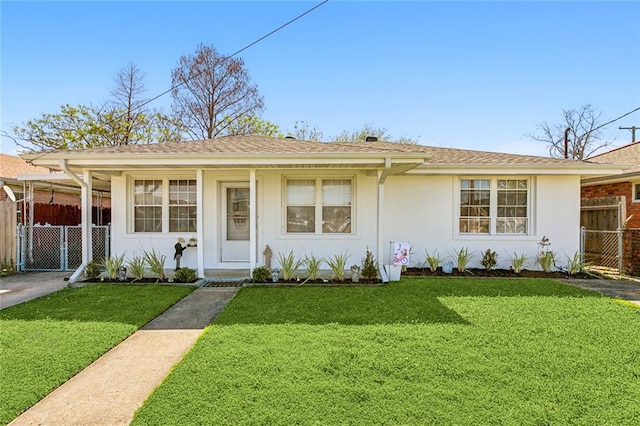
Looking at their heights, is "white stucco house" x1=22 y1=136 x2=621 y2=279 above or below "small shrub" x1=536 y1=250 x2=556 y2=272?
above

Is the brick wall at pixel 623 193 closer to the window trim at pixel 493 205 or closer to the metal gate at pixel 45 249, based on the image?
the window trim at pixel 493 205

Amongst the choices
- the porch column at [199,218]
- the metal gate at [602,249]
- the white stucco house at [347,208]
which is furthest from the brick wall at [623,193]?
the porch column at [199,218]

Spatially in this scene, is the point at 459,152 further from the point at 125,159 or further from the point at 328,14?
the point at 125,159

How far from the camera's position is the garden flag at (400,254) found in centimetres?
792

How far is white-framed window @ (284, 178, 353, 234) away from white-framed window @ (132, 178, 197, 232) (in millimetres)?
2596

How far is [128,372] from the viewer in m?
3.60

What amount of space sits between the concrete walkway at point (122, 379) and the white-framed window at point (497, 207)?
7.22m

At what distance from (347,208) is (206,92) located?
760 inches

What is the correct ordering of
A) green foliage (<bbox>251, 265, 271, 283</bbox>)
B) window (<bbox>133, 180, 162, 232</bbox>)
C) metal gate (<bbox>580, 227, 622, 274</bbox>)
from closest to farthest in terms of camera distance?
green foliage (<bbox>251, 265, 271, 283</bbox>) → window (<bbox>133, 180, 162, 232</bbox>) → metal gate (<bbox>580, 227, 622, 274</bbox>)

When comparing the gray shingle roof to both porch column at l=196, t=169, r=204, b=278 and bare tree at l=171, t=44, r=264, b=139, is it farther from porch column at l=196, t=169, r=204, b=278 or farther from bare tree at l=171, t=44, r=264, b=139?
bare tree at l=171, t=44, r=264, b=139

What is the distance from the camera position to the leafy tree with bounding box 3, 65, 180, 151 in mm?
21375

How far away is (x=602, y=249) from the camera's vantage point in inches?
427

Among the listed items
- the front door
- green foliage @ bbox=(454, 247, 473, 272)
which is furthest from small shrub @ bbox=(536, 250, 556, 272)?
the front door

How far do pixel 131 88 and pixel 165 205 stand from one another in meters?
18.9
